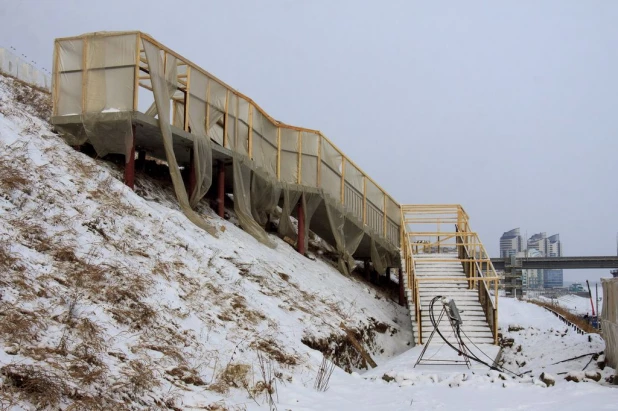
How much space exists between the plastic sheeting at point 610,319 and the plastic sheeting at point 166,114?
24.1ft

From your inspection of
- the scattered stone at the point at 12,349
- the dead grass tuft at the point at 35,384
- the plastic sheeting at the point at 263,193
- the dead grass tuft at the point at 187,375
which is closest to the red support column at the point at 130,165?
the plastic sheeting at the point at 263,193

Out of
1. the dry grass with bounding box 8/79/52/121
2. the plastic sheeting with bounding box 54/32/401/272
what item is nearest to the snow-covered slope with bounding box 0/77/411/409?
the dry grass with bounding box 8/79/52/121

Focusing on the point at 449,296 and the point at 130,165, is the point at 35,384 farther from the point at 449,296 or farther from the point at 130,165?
the point at 449,296

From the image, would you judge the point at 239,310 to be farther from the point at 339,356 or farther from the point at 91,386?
the point at 91,386

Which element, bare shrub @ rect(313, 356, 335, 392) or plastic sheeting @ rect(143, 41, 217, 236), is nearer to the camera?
bare shrub @ rect(313, 356, 335, 392)

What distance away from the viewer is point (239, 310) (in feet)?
29.5

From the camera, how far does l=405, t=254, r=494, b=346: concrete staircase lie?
13398 mm

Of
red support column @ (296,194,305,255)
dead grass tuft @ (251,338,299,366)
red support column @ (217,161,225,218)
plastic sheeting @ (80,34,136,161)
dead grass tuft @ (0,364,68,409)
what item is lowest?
dead grass tuft @ (251,338,299,366)

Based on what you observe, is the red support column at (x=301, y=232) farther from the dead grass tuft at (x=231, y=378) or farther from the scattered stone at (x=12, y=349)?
the scattered stone at (x=12, y=349)

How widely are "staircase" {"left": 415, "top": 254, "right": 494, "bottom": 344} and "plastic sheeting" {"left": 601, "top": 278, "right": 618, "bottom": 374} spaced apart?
3906 millimetres

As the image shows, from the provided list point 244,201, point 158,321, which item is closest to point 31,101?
point 244,201

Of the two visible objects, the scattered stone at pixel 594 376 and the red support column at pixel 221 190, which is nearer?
the scattered stone at pixel 594 376

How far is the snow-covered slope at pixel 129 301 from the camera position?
5.27 m

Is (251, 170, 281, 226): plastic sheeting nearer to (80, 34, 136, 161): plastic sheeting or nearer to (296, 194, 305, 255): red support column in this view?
(296, 194, 305, 255): red support column
